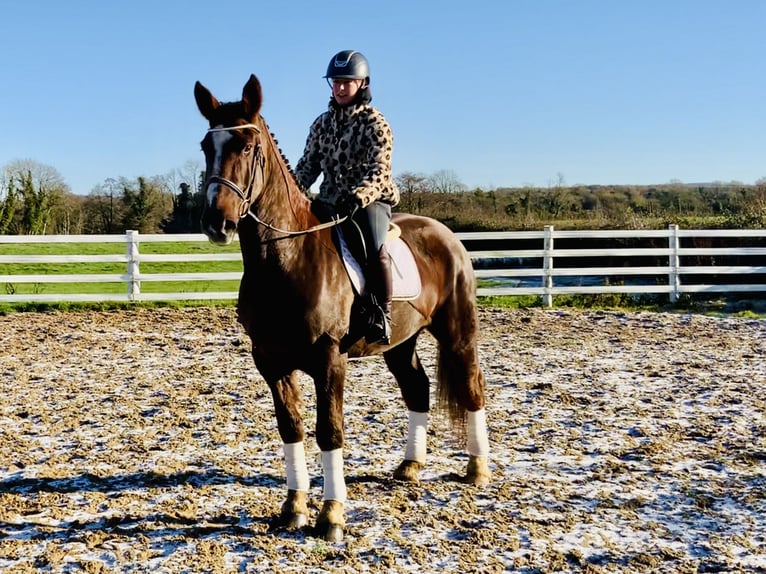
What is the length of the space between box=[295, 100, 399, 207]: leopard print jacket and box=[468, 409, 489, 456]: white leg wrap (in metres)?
1.61

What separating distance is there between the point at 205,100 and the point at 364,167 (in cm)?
99

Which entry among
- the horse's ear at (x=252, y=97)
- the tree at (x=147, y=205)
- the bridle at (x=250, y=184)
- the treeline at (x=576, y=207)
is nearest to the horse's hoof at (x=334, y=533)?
the bridle at (x=250, y=184)

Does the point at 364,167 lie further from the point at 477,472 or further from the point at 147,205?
the point at 147,205

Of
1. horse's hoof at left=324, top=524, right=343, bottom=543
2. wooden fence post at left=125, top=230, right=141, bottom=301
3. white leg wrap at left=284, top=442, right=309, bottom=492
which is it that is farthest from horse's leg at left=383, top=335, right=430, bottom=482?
wooden fence post at left=125, top=230, right=141, bottom=301

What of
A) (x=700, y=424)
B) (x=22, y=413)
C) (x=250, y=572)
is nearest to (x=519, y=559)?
(x=250, y=572)

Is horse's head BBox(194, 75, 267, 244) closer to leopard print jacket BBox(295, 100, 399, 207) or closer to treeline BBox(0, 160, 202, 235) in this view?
leopard print jacket BBox(295, 100, 399, 207)

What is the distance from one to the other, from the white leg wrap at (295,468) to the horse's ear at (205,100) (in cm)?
189

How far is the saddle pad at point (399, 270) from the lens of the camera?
3.97 metres

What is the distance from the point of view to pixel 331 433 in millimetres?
3855

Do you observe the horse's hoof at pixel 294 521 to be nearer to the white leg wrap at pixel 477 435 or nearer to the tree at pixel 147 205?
the white leg wrap at pixel 477 435

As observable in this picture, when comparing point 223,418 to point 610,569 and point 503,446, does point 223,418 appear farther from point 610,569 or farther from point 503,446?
point 610,569

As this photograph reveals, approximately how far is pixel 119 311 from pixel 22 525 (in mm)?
9097

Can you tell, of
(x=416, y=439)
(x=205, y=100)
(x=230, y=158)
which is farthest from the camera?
(x=416, y=439)

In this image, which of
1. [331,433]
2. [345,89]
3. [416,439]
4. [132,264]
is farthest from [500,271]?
[331,433]
